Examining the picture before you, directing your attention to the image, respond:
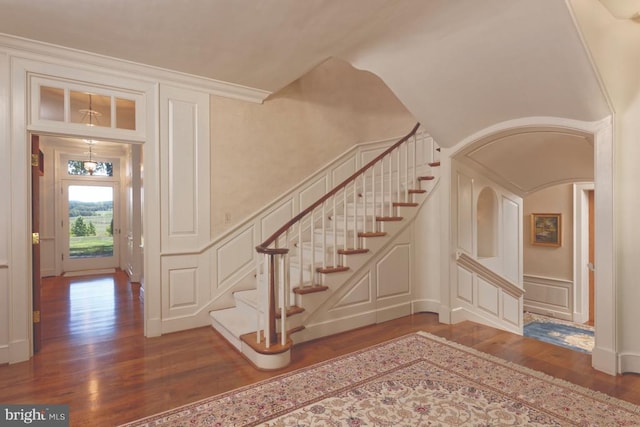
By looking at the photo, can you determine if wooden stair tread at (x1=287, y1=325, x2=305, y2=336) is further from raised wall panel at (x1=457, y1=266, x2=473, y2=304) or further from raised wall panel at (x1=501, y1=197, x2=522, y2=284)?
raised wall panel at (x1=501, y1=197, x2=522, y2=284)

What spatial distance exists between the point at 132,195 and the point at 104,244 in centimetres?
248

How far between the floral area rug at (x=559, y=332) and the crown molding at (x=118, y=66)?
5756mm

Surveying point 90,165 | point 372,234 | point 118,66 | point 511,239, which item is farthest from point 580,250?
point 90,165

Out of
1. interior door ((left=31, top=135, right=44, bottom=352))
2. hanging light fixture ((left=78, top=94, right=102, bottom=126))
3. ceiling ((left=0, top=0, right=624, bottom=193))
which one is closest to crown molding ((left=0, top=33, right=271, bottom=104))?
ceiling ((left=0, top=0, right=624, bottom=193))

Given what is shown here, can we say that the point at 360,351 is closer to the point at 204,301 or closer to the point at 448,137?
the point at 204,301

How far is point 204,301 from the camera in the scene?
3951mm

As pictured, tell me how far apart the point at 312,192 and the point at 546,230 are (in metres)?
4.90

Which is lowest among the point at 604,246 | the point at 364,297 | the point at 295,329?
the point at 295,329

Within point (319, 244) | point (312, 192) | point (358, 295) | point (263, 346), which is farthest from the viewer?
point (312, 192)

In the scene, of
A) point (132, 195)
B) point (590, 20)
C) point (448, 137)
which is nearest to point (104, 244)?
point (132, 195)

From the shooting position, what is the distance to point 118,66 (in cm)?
342

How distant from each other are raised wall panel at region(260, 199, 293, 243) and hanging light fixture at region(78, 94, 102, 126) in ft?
6.88

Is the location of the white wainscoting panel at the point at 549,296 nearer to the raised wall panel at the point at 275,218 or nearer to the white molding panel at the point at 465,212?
the white molding panel at the point at 465,212

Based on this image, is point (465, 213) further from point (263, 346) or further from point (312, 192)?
point (263, 346)
